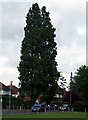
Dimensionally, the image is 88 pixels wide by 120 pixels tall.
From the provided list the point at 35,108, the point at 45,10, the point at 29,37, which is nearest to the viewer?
the point at 35,108

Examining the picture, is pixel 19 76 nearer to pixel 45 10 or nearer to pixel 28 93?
pixel 28 93

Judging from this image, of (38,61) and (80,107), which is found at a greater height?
(38,61)

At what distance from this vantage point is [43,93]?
64.0m

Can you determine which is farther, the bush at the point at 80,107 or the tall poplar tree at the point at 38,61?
the tall poplar tree at the point at 38,61

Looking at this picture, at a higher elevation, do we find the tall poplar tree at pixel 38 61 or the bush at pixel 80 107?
the tall poplar tree at pixel 38 61

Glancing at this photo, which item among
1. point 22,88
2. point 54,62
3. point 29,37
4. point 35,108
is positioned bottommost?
point 35,108

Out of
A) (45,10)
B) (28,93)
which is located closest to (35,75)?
(28,93)

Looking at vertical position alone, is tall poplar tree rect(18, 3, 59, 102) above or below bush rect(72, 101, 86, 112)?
above

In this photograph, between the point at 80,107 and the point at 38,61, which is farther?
the point at 38,61

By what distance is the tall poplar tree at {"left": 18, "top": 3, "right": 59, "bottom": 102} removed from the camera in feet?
A: 203

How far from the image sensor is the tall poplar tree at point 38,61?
203 ft

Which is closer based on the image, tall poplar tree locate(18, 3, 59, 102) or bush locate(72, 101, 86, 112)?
bush locate(72, 101, 86, 112)

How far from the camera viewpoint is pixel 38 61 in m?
62.5

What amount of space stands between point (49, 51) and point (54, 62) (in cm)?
277
